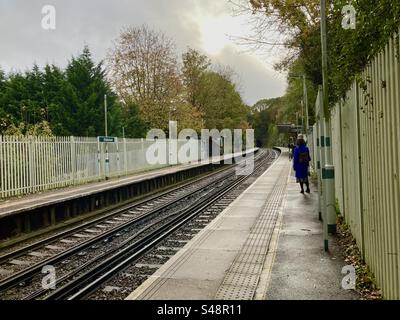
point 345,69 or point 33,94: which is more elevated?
point 33,94

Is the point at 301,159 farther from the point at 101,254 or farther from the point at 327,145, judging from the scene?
the point at 101,254

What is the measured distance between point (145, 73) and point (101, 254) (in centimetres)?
3239

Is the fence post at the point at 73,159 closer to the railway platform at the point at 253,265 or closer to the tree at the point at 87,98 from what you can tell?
the tree at the point at 87,98

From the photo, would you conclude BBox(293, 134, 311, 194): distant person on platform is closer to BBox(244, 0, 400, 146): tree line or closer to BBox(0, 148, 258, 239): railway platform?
BBox(244, 0, 400, 146): tree line

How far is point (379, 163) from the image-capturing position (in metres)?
4.74

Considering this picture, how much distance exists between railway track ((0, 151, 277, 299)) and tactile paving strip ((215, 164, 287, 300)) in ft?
7.01

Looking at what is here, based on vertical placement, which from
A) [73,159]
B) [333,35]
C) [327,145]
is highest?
[333,35]

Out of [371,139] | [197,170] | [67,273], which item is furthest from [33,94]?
[371,139]

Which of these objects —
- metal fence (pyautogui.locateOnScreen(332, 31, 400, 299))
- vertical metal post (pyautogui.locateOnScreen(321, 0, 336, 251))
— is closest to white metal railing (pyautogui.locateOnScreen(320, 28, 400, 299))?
metal fence (pyautogui.locateOnScreen(332, 31, 400, 299))

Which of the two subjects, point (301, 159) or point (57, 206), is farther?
point (301, 159)

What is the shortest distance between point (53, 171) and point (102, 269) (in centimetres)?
1137

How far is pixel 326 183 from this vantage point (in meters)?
8.13

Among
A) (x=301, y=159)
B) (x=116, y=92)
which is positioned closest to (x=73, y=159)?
(x=301, y=159)

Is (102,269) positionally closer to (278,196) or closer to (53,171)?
(278,196)
